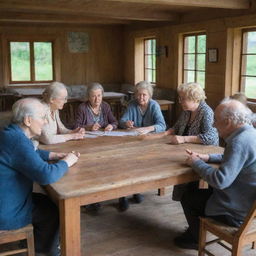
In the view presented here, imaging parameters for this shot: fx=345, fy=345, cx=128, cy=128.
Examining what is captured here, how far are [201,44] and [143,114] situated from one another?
12.0 ft

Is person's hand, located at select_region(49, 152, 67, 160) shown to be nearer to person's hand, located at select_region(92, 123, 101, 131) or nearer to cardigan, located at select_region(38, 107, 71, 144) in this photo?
cardigan, located at select_region(38, 107, 71, 144)

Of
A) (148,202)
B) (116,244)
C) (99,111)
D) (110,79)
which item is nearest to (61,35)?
(110,79)

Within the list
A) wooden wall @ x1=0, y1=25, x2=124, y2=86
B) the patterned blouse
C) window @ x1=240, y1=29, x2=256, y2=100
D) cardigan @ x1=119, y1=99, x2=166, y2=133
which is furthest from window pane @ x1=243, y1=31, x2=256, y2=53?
wooden wall @ x1=0, y1=25, x2=124, y2=86

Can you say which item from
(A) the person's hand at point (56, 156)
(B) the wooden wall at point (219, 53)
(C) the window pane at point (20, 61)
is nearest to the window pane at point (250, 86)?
(B) the wooden wall at point (219, 53)

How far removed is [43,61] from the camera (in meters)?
8.82

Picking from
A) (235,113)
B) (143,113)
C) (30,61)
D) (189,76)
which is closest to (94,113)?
(143,113)

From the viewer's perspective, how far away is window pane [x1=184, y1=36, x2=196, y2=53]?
6.93 metres

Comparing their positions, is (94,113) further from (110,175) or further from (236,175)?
(236,175)

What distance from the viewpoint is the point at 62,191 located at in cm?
181

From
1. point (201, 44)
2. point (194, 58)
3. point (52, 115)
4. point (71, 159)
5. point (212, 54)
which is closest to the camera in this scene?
point (71, 159)

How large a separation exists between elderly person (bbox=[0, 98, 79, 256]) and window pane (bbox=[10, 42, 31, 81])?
279 inches

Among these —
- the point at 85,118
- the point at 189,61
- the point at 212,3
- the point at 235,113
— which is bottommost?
the point at 85,118

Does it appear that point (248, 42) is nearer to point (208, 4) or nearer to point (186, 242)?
point (208, 4)

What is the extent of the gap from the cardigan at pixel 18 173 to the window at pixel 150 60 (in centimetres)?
669
